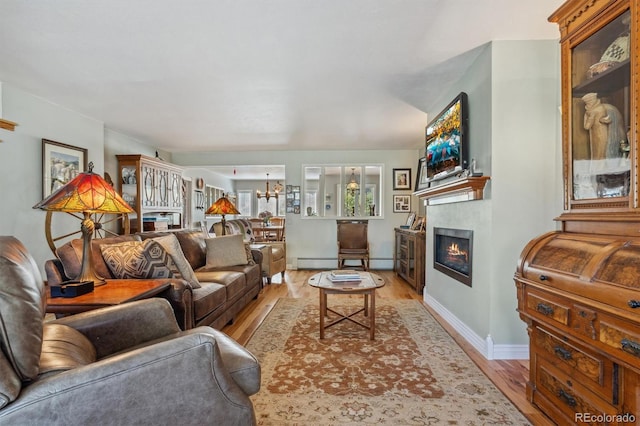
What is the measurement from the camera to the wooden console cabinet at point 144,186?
17.0 ft

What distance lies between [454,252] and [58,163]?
4.78m

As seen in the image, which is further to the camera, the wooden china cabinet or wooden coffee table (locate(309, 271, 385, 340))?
wooden coffee table (locate(309, 271, 385, 340))

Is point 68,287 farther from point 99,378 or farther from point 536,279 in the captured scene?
point 536,279

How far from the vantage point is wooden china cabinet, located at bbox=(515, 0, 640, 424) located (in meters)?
1.29

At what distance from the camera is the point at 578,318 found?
4.74 feet

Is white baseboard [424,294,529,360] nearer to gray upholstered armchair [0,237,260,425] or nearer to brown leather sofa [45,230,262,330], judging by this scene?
gray upholstered armchair [0,237,260,425]

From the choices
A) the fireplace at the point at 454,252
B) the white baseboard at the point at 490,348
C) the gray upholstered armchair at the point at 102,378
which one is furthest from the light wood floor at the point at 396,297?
the gray upholstered armchair at the point at 102,378

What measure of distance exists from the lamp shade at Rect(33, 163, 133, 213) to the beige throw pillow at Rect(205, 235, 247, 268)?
179 cm

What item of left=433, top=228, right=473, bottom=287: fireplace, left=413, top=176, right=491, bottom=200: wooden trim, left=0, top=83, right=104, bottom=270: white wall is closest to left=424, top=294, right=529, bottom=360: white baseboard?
left=433, top=228, right=473, bottom=287: fireplace

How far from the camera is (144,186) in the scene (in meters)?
5.28

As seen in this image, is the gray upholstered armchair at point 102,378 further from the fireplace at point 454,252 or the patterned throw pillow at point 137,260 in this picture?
the fireplace at point 454,252

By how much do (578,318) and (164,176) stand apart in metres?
Result: 6.01

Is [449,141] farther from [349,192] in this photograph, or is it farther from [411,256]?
[349,192]

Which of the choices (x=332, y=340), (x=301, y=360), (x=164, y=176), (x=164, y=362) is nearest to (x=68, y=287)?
(x=164, y=362)
